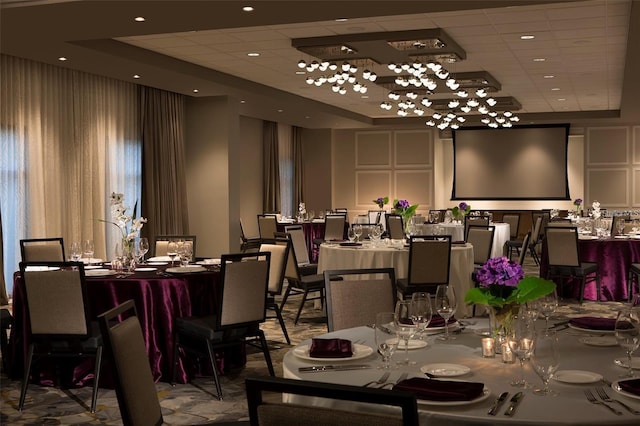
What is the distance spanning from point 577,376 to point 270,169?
1470 cm

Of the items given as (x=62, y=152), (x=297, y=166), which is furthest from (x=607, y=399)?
(x=297, y=166)

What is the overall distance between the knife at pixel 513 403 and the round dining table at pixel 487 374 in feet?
0.04

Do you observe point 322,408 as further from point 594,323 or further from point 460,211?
point 460,211

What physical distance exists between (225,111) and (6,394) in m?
7.89

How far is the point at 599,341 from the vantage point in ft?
9.78

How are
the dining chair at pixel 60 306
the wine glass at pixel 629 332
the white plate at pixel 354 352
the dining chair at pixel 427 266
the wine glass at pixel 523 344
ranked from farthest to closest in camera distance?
1. the dining chair at pixel 427 266
2. the dining chair at pixel 60 306
3. the white plate at pixel 354 352
4. the wine glass at pixel 629 332
5. the wine glass at pixel 523 344

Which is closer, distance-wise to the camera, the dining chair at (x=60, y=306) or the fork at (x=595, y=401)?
the fork at (x=595, y=401)

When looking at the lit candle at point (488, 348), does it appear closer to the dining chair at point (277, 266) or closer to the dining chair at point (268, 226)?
the dining chair at point (277, 266)

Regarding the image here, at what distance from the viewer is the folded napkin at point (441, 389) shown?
2.17m

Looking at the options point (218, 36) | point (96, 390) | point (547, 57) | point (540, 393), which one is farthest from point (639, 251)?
point (540, 393)

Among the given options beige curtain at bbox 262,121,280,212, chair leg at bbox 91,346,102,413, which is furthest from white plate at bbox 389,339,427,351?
beige curtain at bbox 262,121,280,212

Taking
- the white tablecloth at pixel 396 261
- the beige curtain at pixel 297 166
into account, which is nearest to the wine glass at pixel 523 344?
the white tablecloth at pixel 396 261

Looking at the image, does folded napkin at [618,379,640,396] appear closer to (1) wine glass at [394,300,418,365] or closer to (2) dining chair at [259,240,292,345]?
(1) wine glass at [394,300,418,365]

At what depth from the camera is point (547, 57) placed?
10.0 metres
